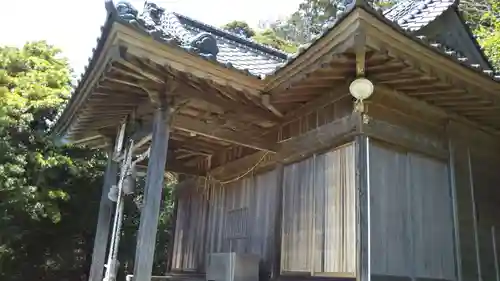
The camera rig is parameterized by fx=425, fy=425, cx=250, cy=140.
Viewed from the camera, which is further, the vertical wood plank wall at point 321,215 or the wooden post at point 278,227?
the wooden post at point 278,227

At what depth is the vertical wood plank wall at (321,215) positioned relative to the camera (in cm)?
483

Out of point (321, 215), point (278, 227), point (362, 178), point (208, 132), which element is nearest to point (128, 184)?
point (208, 132)

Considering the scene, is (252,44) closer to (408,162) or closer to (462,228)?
(408,162)

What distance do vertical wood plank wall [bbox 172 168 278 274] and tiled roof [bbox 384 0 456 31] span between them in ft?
10.3

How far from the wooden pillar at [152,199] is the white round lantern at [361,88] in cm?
222

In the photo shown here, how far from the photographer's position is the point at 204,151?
8.27 metres

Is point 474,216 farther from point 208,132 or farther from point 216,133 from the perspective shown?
point 208,132

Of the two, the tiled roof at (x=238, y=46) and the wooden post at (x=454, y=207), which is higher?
the tiled roof at (x=238, y=46)

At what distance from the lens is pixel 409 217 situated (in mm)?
5113

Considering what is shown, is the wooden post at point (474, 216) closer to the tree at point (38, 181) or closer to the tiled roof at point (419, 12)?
the tiled roof at point (419, 12)

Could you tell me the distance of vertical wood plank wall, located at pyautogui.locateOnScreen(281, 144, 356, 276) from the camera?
4.83 meters

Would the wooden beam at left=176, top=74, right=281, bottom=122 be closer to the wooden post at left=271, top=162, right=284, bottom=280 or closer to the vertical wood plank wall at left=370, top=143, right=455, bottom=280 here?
the wooden post at left=271, top=162, right=284, bottom=280

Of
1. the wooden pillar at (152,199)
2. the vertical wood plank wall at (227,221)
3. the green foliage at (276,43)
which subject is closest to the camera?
the wooden pillar at (152,199)

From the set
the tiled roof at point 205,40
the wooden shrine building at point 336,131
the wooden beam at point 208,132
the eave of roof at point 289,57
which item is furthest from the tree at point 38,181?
the wooden beam at point 208,132
